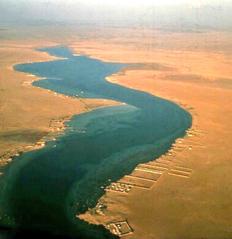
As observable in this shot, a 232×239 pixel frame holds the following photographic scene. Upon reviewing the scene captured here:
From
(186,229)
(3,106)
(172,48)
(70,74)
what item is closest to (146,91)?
(70,74)

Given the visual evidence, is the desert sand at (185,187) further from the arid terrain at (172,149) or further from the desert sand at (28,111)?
the desert sand at (28,111)

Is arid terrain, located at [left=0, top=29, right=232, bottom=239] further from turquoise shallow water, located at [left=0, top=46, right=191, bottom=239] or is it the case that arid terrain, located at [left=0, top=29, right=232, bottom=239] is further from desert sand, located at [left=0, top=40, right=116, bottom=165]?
turquoise shallow water, located at [left=0, top=46, right=191, bottom=239]

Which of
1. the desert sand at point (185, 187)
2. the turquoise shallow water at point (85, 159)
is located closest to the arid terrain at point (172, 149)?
the desert sand at point (185, 187)

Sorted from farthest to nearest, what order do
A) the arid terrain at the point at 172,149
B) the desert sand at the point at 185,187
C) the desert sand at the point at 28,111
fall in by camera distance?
1. the desert sand at the point at 28,111
2. the arid terrain at the point at 172,149
3. the desert sand at the point at 185,187

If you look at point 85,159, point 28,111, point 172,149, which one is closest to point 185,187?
point 172,149

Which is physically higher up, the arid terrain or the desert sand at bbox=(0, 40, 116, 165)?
the desert sand at bbox=(0, 40, 116, 165)

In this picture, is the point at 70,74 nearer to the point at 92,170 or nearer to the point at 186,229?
the point at 92,170

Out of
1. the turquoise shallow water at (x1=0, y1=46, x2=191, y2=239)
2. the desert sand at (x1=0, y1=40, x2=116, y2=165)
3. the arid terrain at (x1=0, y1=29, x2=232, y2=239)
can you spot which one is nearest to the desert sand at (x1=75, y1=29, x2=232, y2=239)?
the arid terrain at (x1=0, y1=29, x2=232, y2=239)

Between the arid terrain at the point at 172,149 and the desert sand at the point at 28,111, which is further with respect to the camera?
the desert sand at the point at 28,111
